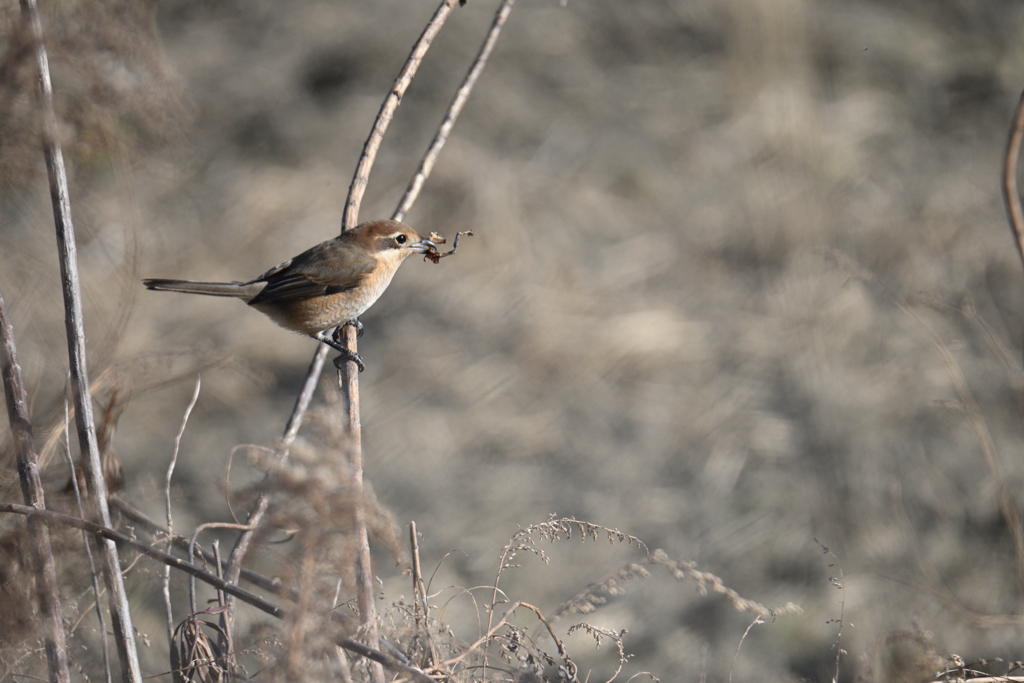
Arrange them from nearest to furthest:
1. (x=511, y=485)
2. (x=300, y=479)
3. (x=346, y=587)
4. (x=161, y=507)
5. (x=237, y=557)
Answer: (x=300, y=479)
(x=346, y=587)
(x=237, y=557)
(x=161, y=507)
(x=511, y=485)

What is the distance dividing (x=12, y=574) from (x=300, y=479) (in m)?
0.49

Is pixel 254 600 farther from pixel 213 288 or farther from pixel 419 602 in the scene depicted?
pixel 213 288

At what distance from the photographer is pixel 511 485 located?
13.0 feet

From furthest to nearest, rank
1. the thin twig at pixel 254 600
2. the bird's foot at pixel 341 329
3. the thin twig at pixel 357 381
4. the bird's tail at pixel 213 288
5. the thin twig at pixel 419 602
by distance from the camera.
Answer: the bird's foot at pixel 341 329
the bird's tail at pixel 213 288
the thin twig at pixel 419 602
the thin twig at pixel 357 381
the thin twig at pixel 254 600

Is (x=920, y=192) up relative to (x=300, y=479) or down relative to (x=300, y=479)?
up

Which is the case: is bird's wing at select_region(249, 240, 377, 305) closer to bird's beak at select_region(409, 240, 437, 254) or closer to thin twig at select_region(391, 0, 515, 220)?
bird's beak at select_region(409, 240, 437, 254)

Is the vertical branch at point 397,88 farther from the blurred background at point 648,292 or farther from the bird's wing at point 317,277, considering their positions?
the blurred background at point 648,292

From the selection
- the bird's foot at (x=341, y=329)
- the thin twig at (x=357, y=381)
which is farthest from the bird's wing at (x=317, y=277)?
the thin twig at (x=357, y=381)

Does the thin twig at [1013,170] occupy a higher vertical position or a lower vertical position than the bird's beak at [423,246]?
lower

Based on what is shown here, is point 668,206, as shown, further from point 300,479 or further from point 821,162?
point 300,479

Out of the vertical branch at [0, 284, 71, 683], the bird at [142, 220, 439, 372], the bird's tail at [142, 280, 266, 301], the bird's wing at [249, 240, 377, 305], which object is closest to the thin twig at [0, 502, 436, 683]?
the vertical branch at [0, 284, 71, 683]

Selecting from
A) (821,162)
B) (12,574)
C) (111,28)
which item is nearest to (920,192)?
(821,162)

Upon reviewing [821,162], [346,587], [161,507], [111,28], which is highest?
[821,162]

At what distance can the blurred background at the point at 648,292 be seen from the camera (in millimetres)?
3852
